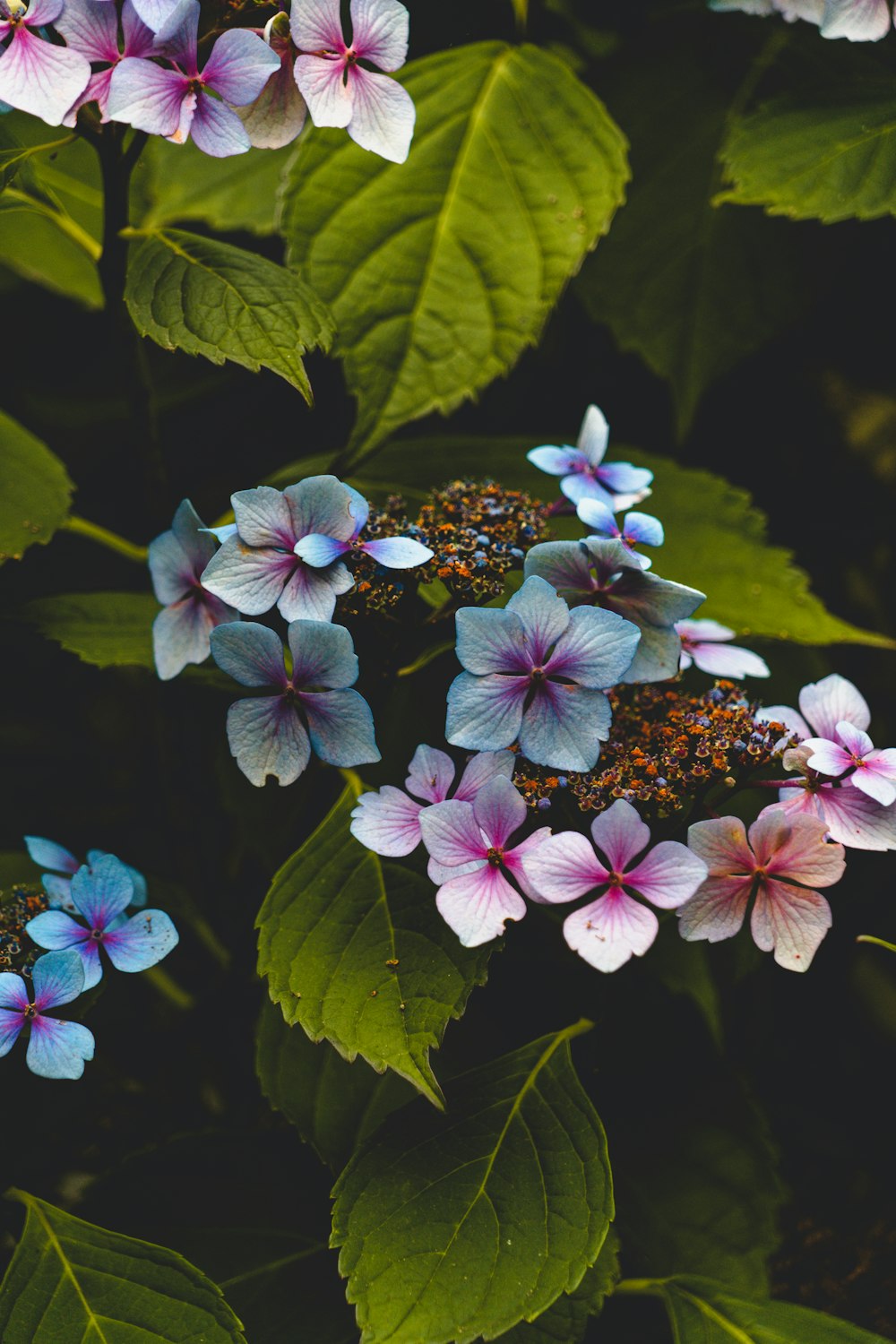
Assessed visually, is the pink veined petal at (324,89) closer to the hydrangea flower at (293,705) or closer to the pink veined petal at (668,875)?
the hydrangea flower at (293,705)

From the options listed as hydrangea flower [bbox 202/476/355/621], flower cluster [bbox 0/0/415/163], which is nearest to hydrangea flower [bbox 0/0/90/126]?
flower cluster [bbox 0/0/415/163]

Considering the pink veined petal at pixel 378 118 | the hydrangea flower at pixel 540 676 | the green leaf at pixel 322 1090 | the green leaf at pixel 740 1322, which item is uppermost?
the pink veined petal at pixel 378 118

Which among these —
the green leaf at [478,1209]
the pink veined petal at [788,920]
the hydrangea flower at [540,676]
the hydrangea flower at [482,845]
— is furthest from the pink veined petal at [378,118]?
the green leaf at [478,1209]

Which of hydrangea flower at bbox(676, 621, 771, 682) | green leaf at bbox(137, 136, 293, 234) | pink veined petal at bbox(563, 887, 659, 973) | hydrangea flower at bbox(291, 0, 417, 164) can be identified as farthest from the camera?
green leaf at bbox(137, 136, 293, 234)

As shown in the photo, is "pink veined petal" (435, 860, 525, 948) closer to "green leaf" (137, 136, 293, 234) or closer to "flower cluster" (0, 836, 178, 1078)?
"flower cluster" (0, 836, 178, 1078)

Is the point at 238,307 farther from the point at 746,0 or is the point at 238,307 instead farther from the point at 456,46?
the point at 746,0

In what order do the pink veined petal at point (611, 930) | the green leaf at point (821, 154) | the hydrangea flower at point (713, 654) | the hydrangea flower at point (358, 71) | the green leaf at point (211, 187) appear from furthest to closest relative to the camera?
the green leaf at point (211, 187)
the green leaf at point (821, 154)
the hydrangea flower at point (713, 654)
the hydrangea flower at point (358, 71)
the pink veined petal at point (611, 930)

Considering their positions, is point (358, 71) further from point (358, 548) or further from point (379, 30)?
point (358, 548)

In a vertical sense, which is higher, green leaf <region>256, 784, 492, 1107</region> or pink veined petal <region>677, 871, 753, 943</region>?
pink veined petal <region>677, 871, 753, 943</region>

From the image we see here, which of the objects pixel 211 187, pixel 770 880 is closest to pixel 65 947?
pixel 770 880
